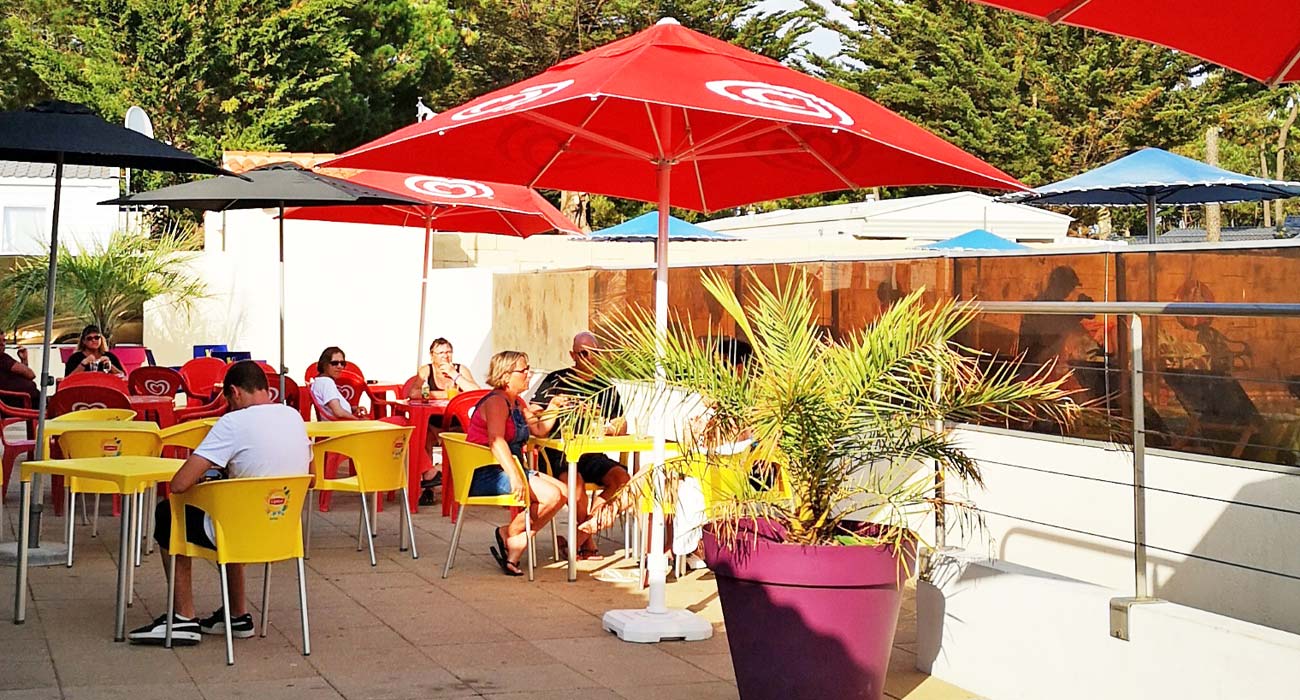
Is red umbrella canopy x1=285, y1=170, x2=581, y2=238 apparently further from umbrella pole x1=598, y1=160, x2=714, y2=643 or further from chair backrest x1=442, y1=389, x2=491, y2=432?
umbrella pole x1=598, y1=160, x2=714, y2=643

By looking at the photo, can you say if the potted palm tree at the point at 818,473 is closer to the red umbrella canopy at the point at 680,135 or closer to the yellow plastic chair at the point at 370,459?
the red umbrella canopy at the point at 680,135

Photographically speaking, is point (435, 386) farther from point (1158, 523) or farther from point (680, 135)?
point (1158, 523)

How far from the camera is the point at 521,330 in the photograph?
588 inches

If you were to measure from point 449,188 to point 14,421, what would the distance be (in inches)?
127

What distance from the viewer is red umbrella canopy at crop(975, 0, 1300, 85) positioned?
4055 mm

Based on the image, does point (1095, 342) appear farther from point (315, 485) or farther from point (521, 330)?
point (521, 330)

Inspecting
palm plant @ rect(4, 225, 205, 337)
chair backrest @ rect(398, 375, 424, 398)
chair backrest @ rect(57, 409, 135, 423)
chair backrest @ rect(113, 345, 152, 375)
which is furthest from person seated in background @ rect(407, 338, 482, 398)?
palm plant @ rect(4, 225, 205, 337)

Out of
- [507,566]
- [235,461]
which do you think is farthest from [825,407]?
[507,566]

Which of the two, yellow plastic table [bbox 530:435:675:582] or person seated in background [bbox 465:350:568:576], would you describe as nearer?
yellow plastic table [bbox 530:435:675:582]

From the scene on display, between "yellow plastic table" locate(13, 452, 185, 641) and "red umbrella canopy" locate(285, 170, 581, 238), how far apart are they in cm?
366

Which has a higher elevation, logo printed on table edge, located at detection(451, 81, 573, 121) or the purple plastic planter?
logo printed on table edge, located at detection(451, 81, 573, 121)

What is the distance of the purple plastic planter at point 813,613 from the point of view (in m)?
4.86

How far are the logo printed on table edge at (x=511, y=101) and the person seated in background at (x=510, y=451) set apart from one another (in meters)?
1.81

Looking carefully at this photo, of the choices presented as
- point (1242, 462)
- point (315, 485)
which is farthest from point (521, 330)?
point (1242, 462)
